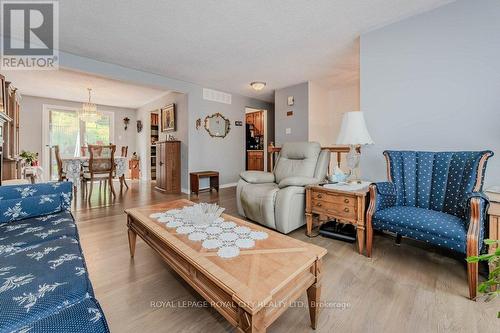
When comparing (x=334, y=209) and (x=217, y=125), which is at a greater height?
(x=217, y=125)

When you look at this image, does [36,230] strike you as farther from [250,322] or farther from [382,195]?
[382,195]

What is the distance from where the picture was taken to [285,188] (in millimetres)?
2475

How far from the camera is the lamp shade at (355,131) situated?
7.18 feet

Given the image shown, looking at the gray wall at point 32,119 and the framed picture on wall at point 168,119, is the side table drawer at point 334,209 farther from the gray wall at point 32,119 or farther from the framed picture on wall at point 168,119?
the gray wall at point 32,119

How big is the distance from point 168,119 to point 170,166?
4.34 ft

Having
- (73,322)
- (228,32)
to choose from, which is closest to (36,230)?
(73,322)

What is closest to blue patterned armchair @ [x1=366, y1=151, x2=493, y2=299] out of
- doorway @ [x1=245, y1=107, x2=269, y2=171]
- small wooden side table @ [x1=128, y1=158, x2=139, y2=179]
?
doorway @ [x1=245, y1=107, x2=269, y2=171]

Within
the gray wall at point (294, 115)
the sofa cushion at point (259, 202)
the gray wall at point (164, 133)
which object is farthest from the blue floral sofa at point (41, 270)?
the gray wall at point (294, 115)

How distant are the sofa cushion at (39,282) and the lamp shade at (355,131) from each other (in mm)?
2250

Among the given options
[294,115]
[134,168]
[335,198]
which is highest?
[294,115]

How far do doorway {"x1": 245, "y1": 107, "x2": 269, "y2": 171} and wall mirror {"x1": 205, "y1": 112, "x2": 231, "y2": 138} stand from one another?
40.7 inches

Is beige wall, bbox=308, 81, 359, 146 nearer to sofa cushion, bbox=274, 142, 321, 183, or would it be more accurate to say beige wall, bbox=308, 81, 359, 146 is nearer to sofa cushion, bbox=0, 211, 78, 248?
sofa cushion, bbox=274, 142, 321, 183

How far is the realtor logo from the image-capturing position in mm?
2238

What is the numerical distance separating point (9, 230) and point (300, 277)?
71.5 inches
